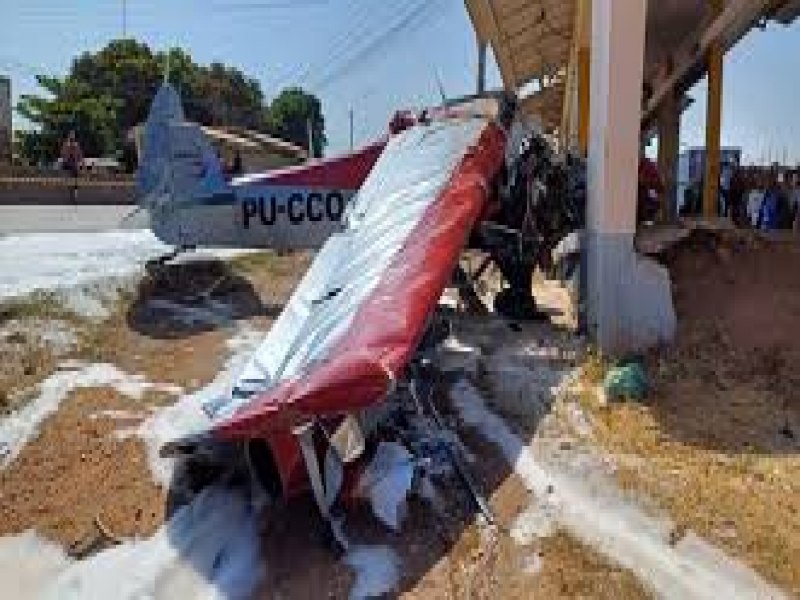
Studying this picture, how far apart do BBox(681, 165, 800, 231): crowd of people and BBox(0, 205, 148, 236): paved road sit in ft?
24.6

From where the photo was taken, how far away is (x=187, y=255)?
12.6 m

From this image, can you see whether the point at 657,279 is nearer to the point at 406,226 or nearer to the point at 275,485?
the point at 406,226

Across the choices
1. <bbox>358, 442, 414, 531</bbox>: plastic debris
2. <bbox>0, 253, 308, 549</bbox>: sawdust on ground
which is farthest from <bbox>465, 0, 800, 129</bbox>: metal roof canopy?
<bbox>358, 442, 414, 531</bbox>: plastic debris

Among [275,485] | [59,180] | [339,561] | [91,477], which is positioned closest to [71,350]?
[91,477]

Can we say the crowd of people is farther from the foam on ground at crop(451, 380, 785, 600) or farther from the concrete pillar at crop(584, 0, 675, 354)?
the foam on ground at crop(451, 380, 785, 600)

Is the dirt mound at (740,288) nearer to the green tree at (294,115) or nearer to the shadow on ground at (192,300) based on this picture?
the shadow on ground at (192,300)

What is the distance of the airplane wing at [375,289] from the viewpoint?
5.49m

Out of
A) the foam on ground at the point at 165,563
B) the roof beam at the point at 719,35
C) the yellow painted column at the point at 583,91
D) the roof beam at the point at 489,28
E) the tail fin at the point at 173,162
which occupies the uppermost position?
the roof beam at the point at 489,28

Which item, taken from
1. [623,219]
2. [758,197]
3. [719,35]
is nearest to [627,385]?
[623,219]

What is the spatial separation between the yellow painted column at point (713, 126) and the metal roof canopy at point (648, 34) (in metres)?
0.16

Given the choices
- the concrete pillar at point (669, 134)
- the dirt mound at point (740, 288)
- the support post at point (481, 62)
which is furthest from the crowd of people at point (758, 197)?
the dirt mound at point (740, 288)

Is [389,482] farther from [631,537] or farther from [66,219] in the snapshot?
[66,219]

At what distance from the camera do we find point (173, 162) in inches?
495

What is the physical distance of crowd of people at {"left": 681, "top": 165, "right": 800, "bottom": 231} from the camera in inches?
542
